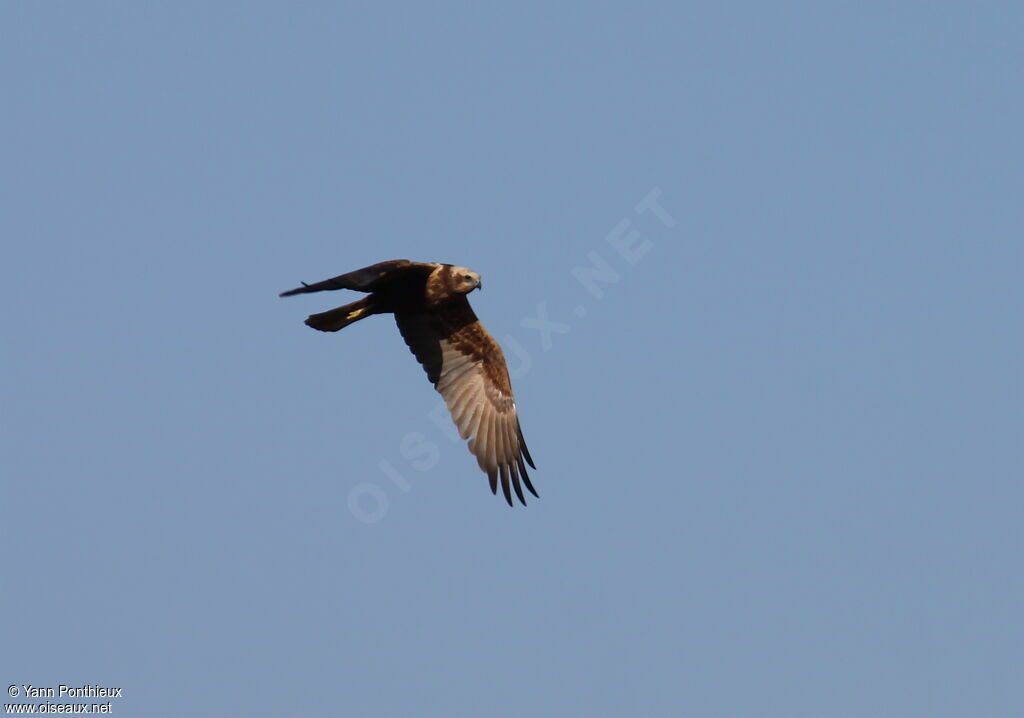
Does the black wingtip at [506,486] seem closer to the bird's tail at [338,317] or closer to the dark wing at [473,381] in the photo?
the dark wing at [473,381]

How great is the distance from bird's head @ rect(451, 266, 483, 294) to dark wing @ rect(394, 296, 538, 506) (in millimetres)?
528

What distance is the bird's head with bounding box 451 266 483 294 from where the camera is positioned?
50.5 feet

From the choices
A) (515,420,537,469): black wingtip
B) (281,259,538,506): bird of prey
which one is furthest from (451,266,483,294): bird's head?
(515,420,537,469): black wingtip

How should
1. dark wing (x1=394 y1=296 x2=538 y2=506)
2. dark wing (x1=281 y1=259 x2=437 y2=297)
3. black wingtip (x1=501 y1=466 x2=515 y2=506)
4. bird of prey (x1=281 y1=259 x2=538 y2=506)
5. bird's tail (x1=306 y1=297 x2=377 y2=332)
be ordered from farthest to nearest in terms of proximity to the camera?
dark wing (x1=394 y1=296 x2=538 y2=506)
black wingtip (x1=501 y1=466 x2=515 y2=506)
bird of prey (x1=281 y1=259 x2=538 y2=506)
bird's tail (x1=306 y1=297 x2=377 y2=332)
dark wing (x1=281 y1=259 x2=437 y2=297)

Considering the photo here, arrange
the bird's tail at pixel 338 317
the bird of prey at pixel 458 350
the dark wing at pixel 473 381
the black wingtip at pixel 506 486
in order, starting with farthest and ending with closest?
the dark wing at pixel 473 381
the black wingtip at pixel 506 486
the bird of prey at pixel 458 350
the bird's tail at pixel 338 317

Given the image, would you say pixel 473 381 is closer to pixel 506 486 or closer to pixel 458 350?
pixel 458 350

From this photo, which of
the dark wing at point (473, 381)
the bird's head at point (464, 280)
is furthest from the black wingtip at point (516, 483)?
the bird's head at point (464, 280)

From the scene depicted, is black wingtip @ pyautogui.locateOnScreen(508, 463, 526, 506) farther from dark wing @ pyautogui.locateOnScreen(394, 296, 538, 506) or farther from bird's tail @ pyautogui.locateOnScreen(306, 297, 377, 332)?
bird's tail @ pyautogui.locateOnScreen(306, 297, 377, 332)

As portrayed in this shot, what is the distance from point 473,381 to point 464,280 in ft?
5.17

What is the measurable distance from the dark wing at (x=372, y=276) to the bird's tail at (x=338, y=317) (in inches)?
9.0

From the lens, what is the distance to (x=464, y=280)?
15.4 m

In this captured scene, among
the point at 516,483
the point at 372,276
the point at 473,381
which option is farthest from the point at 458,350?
the point at 372,276

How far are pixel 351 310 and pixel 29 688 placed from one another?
4.83m

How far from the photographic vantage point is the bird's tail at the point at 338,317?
49.8 feet
